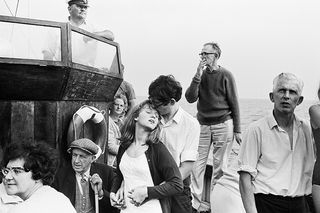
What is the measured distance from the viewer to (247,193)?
350 centimetres

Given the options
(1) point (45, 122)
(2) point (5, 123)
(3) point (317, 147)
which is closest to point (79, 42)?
(1) point (45, 122)

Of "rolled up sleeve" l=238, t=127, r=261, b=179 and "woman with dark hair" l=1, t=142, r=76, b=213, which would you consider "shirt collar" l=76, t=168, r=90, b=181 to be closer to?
"woman with dark hair" l=1, t=142, r=76, b=213

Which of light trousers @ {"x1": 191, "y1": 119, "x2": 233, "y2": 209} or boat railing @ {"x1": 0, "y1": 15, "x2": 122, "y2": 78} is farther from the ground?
boat railing @ {"x1": 0, "y1": 15, "x2": 122, "y2": 78}

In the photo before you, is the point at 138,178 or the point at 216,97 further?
the point at 216,97

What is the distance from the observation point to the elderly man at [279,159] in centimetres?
349

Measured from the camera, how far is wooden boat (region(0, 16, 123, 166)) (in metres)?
4.06

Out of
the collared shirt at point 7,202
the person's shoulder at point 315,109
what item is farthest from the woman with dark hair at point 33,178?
the person's shoulder at point 315,109

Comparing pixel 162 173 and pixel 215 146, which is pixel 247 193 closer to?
pixel 162 173

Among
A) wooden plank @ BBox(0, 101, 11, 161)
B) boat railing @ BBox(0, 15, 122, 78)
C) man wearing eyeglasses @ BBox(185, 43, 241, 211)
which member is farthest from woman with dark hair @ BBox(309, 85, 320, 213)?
man wearing eyeglasses @ BBox(185, 43, 241, 211)

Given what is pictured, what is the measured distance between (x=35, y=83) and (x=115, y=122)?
77.3 inches

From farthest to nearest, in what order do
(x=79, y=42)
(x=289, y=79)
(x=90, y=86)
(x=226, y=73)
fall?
(x=226, y=73)
(x=90, y=86)
(x=79, y=42)
(x=289, y=79)

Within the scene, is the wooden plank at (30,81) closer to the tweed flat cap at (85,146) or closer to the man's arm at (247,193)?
the tweed flat cap at (85,146)

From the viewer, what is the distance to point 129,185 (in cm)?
372

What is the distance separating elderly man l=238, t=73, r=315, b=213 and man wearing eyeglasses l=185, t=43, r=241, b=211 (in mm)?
2549
